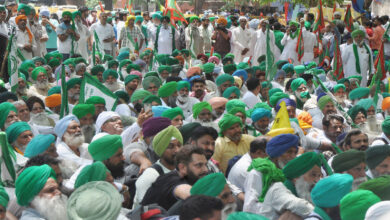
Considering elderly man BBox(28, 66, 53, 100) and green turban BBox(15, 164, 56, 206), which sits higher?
green turban BBox(15, 164, 56, 206)

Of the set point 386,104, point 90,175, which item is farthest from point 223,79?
point 90,175

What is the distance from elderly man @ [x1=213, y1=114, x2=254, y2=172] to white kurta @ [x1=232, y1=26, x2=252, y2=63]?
368 inches

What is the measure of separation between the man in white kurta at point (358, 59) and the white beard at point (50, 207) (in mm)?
8968

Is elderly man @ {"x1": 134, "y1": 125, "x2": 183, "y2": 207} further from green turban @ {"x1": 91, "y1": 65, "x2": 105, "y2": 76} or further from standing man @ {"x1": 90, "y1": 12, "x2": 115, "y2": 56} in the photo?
standing man @ {"x1": 90, "y1": 12, "x2": 115, "y2": 56}

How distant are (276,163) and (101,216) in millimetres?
1859

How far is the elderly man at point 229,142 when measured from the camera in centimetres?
615

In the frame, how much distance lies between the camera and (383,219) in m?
3.48

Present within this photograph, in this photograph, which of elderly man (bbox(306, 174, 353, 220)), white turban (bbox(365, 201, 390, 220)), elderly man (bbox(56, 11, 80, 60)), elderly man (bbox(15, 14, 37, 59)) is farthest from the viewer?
elderly man (bbox(56, 11, 80, 60))

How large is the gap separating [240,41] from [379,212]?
1243 cm

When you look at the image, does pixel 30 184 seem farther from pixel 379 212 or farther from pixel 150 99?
pixel 150 99

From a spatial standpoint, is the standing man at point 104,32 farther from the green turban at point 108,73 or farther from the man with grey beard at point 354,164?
the man with grey beard at point 354,164

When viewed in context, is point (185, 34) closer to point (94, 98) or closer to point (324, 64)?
point (324, 64)

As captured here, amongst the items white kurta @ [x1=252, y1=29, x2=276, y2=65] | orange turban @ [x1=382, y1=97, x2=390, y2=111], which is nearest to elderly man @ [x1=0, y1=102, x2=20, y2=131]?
orange turban @ [x1=382, y1=97, x2=390, y2=111]

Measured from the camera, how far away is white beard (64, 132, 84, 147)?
5961mm
